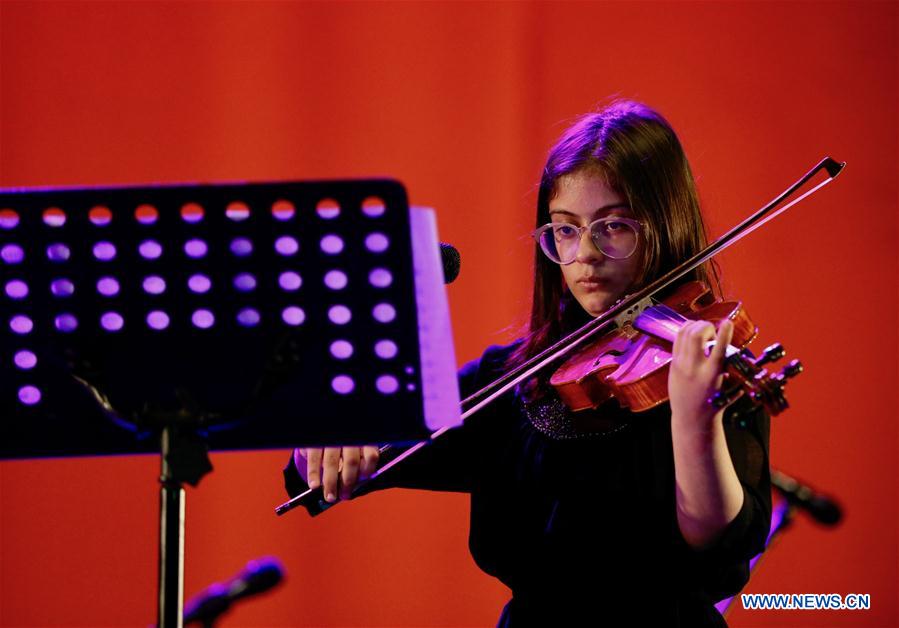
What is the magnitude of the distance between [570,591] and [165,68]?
4.95ft

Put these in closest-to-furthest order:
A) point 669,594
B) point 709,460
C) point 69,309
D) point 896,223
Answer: point 69,309, point 709,460, point 669,594, point 896,223

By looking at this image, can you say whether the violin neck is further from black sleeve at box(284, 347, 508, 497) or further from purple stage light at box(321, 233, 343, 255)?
purple stage light at box(321, 233, 343, 255)

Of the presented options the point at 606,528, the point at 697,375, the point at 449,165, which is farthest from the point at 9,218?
the point at 449,165

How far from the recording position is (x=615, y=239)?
1.22m

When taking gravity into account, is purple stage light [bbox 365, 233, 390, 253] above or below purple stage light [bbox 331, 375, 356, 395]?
above

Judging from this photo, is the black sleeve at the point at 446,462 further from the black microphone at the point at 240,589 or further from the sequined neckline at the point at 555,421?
the black microphone at the point at 240,589

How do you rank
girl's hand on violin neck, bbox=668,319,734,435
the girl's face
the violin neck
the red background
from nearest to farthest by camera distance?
girl's hand on violin neck, bbox=668,319,734,435 → the violin neck → the girl's face → the red background

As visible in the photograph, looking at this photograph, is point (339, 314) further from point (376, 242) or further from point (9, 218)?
point (9, 218)

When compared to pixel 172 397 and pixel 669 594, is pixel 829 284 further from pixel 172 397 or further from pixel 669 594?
pixel 172 397

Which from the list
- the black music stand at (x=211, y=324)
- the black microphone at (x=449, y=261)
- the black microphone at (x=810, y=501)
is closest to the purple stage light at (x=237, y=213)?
the black music stand at (x=211, y=324)

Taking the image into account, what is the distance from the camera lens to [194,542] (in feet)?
6.92

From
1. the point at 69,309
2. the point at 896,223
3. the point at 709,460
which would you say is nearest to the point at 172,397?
the point at 69,309

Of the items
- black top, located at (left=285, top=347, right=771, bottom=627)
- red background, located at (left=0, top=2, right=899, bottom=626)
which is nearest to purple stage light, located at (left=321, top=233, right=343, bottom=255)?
black top, located at (left=285, top=347, right=771, bottom=627)

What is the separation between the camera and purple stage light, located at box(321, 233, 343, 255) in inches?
31.5
